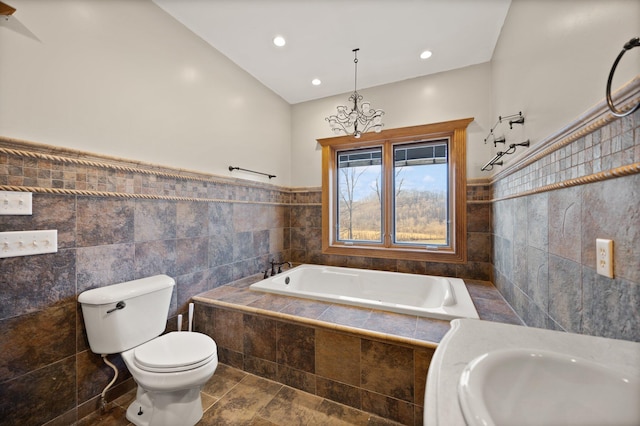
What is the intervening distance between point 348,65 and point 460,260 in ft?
7.60

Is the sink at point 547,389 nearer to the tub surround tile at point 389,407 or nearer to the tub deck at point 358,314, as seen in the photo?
the tub deck at point 358,314

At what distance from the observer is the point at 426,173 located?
283 centimetres

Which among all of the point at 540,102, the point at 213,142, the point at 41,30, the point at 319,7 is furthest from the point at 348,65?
the point at 41,30

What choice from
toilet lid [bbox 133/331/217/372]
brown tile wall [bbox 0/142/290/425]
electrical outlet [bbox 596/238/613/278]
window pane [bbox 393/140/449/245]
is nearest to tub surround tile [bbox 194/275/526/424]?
toilet lid [bbox 133/331/217/372]

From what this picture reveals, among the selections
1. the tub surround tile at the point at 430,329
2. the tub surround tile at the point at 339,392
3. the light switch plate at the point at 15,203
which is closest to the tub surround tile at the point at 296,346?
the tub surround tile at the point at 339,392

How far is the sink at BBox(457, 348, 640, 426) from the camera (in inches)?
19.3

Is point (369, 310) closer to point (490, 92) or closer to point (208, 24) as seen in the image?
point (490, 92)

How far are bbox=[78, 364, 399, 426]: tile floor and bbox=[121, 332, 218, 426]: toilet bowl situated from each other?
4.8 inches

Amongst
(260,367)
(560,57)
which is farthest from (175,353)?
(560,57)

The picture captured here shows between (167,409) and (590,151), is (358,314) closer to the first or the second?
(167,409)

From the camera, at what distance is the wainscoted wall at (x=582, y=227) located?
773 mm

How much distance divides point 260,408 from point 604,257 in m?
1.89

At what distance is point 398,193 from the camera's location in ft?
9.65

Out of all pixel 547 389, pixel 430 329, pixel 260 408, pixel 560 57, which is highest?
pixel 560 57
